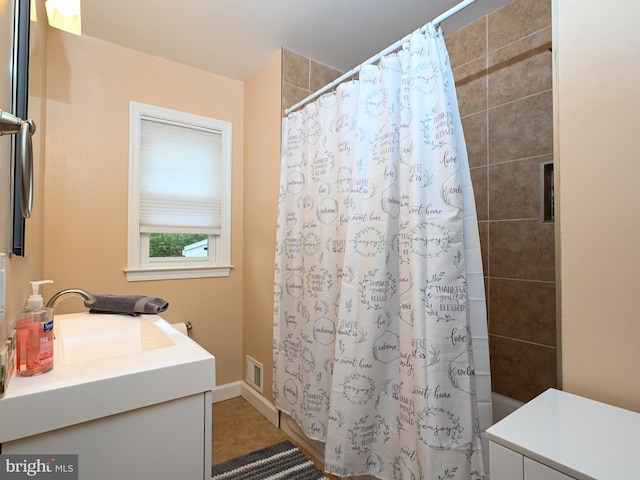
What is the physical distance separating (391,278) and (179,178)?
162cm

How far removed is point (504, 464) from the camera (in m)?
0.64

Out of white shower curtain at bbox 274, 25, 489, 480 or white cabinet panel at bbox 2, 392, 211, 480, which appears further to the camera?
white shower curtain at bbox 274, 25, 489, 480

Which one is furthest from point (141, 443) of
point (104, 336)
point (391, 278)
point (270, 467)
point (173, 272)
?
point (173, 272)

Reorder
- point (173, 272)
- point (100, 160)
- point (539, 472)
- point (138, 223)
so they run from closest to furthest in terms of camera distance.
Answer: point (539, 472), point (100, 160), point (138, 223), point (173, 272)

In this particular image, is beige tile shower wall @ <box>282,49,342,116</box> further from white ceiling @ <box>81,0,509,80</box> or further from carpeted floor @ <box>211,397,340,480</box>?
carpeted floor @ <box>211,397,340,480</box>

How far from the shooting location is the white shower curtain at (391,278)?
1060 millimetres

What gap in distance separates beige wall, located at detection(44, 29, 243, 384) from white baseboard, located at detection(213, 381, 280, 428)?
0.95 ft

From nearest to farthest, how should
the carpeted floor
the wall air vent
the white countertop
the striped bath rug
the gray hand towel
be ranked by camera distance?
the white countertop
the gray hand towel
the striped bath rug
the carpeted floor
the wall air vent

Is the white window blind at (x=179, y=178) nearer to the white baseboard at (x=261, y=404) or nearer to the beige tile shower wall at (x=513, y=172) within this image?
the white baseboard at (x=261, y=404)

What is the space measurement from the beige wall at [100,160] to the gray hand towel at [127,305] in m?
0.57

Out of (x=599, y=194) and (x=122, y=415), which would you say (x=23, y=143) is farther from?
(x=599, y=194)

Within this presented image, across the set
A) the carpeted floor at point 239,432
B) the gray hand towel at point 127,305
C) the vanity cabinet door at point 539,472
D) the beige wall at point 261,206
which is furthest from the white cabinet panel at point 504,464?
the beige wall at point 261,206

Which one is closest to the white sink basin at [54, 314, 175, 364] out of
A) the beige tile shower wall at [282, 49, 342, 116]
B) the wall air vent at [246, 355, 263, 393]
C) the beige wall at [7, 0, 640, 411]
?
the beige wall at [7, 0, 640, 411]

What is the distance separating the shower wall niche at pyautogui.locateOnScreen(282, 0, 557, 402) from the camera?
177cm
